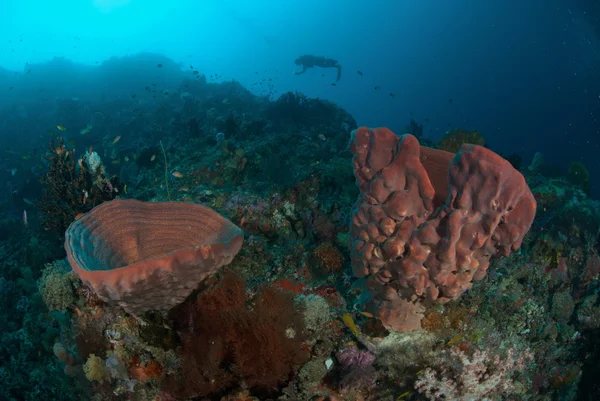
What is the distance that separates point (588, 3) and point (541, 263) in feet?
130

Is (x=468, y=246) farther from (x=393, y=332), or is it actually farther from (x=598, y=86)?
(x=598, y=86)

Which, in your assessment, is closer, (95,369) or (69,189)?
(95,369)

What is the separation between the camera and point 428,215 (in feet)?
10.2

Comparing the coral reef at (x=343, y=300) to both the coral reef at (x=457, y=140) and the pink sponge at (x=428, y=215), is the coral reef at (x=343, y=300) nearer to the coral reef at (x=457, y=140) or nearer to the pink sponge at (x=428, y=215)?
the pink sponge at (x=428, y=215)

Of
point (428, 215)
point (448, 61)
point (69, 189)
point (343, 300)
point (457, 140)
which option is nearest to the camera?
point (428, 215)

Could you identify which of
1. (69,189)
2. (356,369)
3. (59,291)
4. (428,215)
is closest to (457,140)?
(428,215)

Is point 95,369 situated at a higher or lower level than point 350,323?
lower

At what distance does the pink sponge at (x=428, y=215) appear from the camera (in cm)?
263

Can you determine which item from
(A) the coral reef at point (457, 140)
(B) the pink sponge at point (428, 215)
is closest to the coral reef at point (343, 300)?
(B) the pink sponge at point (428, 215)

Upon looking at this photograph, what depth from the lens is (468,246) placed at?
2.88 m

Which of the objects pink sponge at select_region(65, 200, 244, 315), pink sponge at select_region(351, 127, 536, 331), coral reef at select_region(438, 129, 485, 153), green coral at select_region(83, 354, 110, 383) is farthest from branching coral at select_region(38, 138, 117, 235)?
coral reef at select_region(438, 129, 485, 153)

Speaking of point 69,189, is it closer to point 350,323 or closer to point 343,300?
point 343,300

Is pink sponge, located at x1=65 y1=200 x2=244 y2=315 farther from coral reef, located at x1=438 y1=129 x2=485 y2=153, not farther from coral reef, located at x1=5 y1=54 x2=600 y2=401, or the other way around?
coral reef, located at x1=438 y1=129 x2=485 y2=153

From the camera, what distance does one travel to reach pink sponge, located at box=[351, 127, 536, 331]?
2629mm
